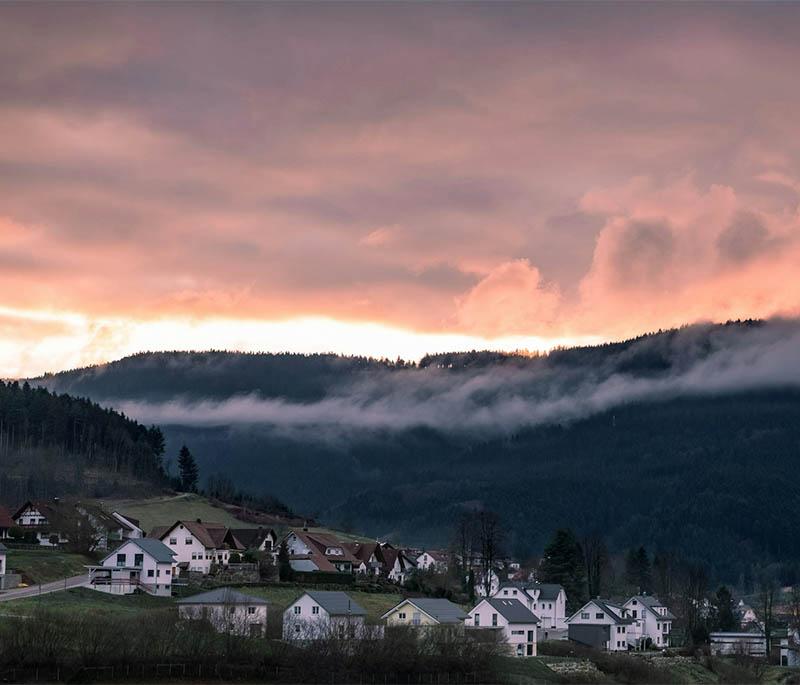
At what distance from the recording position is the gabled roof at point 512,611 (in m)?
114

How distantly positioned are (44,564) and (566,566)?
56.1 meters

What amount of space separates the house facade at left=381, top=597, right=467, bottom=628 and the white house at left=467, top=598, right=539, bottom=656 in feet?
11.5

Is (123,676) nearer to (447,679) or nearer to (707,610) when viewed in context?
(447,679)

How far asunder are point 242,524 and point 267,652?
88.5 meters

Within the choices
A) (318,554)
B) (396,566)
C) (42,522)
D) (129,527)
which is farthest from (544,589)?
(42,522)

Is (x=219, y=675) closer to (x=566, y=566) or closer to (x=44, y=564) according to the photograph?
(x=44, y=564)

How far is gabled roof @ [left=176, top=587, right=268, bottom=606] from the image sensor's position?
Answer: 99.5 m

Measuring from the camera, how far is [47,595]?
10081 centimetres

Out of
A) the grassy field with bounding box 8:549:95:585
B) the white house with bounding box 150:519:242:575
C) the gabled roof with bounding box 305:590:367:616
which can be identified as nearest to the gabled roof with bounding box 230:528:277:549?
the white house with bounding box 150:519:242:575

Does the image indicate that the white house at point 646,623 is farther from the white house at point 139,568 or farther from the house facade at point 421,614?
the white house at point 139,568

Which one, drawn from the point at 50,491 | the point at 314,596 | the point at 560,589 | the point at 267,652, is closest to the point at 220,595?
the point at 314,596

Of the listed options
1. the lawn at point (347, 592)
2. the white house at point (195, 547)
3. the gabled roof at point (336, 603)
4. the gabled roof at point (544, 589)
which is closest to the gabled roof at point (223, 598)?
the lawn at point (347, 592)

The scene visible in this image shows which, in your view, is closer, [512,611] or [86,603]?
[86,603]

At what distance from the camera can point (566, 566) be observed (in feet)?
491
